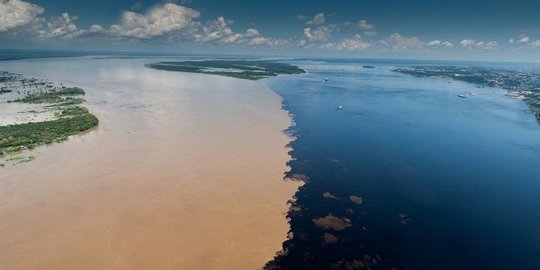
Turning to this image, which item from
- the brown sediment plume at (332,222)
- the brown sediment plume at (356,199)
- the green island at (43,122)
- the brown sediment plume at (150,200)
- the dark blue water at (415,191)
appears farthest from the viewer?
the green island at (43,122)

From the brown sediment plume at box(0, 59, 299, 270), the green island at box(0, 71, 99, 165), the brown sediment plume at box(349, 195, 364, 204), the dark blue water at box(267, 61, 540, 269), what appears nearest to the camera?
the brown sediment plume at box(0, 59, 299, 270)

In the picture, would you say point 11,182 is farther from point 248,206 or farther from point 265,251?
point 265,251

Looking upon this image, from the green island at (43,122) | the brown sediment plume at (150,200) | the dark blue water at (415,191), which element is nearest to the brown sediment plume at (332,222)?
the dark blue water at (415,191)

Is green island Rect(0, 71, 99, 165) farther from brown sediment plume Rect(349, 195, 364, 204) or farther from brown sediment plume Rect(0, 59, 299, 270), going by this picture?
brown sediment plume Rect(349, 195, 364, 204)

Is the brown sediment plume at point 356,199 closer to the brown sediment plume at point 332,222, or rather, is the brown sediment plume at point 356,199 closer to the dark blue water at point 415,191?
the dark blue water at point 415,191

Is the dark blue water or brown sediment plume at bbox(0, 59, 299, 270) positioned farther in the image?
the dark blue water

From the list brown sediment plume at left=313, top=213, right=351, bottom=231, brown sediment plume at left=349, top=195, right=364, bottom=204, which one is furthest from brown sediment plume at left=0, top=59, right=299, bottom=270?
brown sediment plume at left=349, top=195, right=364, bottom=204

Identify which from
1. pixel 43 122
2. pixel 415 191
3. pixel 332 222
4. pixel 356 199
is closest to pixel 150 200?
pixel 332 222
